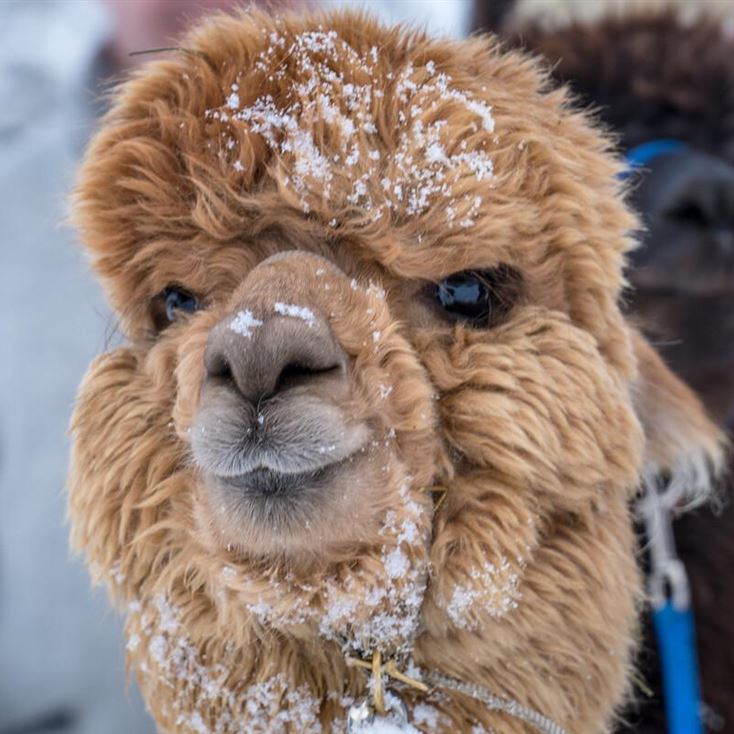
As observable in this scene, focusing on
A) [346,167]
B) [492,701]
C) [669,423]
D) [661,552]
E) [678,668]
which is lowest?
[678,668]

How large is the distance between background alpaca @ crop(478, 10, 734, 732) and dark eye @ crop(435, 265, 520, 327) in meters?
0.52

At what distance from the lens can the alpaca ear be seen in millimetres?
1438

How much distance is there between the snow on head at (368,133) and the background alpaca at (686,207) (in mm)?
640

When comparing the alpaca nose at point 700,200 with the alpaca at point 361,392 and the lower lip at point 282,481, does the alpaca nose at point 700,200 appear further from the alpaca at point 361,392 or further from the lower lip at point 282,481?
the lower lip at point 282,481

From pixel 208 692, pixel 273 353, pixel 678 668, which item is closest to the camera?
pixel 273 353

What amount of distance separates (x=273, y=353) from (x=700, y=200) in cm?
158

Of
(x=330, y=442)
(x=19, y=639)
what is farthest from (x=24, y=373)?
(x=330, y=442)

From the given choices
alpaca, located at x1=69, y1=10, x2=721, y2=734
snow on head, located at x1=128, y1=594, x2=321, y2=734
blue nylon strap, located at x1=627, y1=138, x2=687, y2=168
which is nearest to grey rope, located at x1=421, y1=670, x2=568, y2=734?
alpaca, located at x1=69, y1=10, x2=721, y2=734

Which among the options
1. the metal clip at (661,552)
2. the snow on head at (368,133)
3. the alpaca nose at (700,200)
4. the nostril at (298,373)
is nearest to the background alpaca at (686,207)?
the alpaca nose at (700,200)

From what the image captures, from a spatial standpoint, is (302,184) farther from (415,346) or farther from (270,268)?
(415,346)

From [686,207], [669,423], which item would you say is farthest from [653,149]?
[669,423]

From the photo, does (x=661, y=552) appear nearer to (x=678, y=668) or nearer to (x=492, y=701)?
(x=678, y=668)

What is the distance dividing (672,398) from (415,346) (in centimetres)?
53

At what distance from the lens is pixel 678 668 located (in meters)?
1.58
